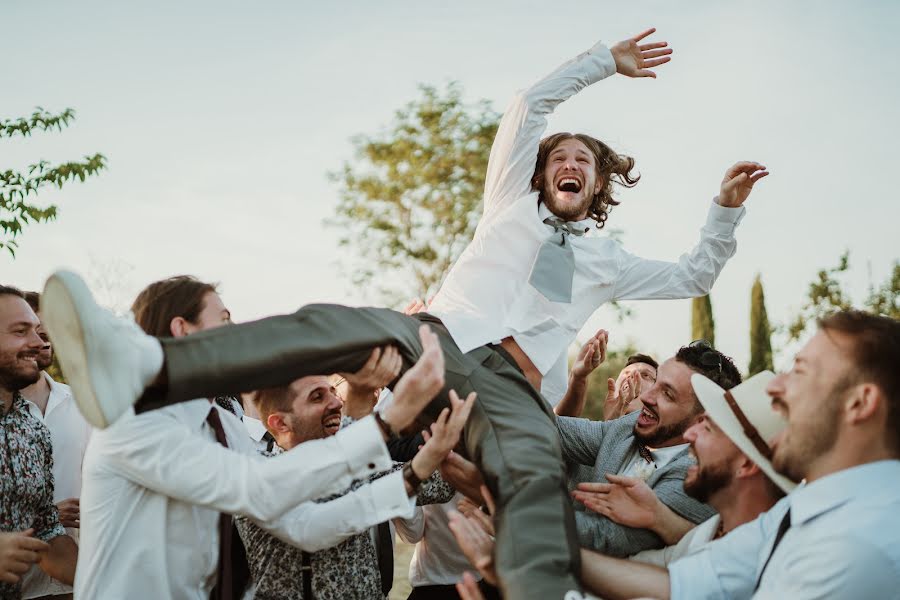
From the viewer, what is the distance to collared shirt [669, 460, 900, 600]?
2520 mm

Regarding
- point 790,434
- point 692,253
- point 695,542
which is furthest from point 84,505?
point 692,253

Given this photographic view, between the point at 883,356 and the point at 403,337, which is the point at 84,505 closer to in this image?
the point at 403,337

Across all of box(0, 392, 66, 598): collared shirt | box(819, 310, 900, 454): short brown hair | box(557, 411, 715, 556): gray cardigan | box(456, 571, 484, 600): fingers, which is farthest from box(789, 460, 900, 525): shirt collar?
box(0, 392, 66, 598): collared shirt

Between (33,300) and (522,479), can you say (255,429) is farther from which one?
(522,479)

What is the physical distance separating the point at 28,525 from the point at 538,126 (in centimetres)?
337

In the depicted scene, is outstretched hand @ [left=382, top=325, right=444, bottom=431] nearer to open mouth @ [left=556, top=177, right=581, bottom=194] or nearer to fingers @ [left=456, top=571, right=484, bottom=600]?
fingers @ [left=456, top=571, right=484, bottom=600]

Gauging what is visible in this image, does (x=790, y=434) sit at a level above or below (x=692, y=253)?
below

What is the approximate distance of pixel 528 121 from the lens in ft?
15.5

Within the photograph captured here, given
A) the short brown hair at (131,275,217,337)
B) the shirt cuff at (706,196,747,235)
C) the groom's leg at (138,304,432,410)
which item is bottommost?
the groom's leg at (138,304,432,410)

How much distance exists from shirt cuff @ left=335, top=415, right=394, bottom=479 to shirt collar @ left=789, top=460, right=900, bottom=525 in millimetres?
1438

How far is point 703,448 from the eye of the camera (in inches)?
131

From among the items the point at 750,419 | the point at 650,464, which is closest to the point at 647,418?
the point at 650,464

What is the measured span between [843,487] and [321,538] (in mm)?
1892

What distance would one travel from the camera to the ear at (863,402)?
2680 millimetres
